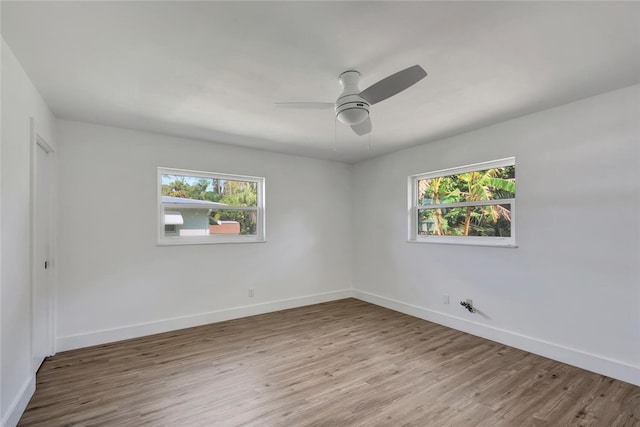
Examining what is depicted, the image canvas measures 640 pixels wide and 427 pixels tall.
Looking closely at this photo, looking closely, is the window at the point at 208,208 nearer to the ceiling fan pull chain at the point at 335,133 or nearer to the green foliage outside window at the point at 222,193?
the green foliage outside window at the point at 222,193

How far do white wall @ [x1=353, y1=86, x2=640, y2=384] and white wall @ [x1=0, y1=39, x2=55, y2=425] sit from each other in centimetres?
397

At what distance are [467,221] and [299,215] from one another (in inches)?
94.0

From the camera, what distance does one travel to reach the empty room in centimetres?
174

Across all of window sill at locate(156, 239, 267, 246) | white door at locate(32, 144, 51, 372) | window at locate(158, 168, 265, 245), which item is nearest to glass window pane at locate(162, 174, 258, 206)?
window at locate(158, 168, 265, 245)

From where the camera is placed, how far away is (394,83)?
5.90 feet

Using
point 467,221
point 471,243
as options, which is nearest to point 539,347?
point 471,243

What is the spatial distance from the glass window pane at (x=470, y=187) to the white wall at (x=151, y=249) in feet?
5.86

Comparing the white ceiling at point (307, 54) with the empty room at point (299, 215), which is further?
the empty room at point (299, 215)

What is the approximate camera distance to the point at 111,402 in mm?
2115

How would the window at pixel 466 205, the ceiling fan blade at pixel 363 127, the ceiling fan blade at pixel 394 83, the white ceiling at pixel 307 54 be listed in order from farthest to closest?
the window at pixel 466 205 < the ceiling fan blade at pixel 363 127 < the ceiling fan blade at pixel 394 83 < the white ceiling at pixel 307 54

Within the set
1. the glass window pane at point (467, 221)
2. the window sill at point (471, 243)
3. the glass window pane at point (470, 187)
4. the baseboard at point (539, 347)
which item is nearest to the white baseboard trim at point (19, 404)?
the baseboard at point (539, 347)

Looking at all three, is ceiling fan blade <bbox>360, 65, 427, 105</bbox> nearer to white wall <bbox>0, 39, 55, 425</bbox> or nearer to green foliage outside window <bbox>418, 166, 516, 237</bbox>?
green foliage outside window <bbox>418, 166, 516, 237</bbox>

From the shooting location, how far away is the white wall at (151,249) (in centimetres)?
307

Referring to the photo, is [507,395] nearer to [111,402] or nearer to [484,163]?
[484,163]
